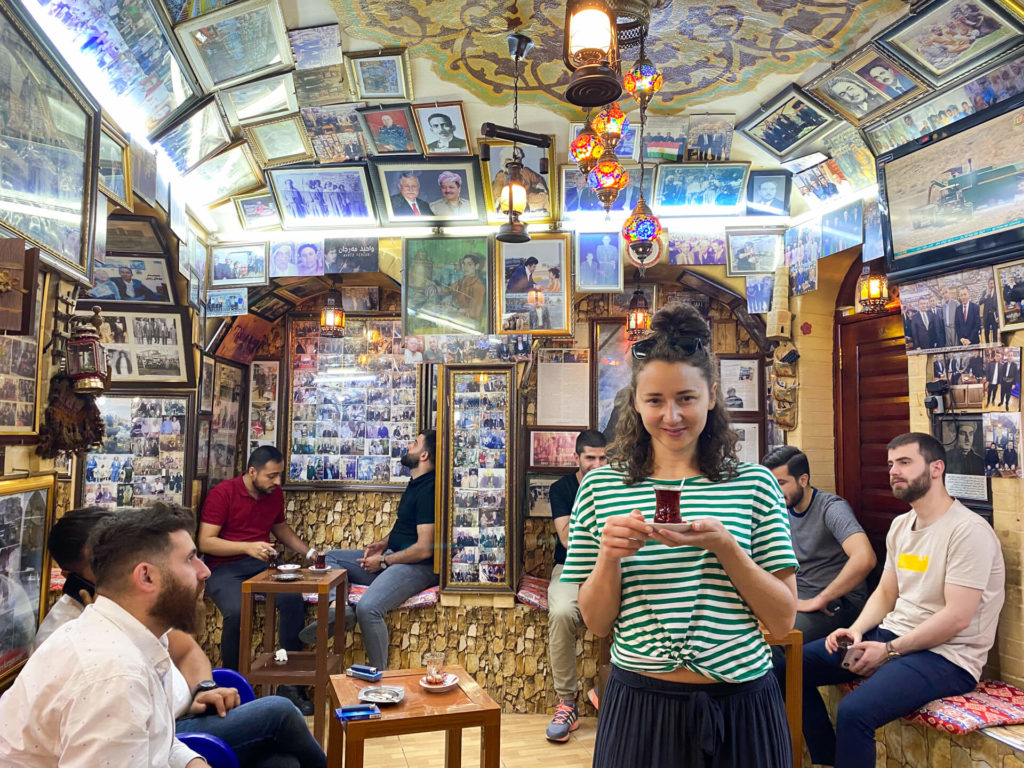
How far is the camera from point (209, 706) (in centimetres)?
285

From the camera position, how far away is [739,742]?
148cm

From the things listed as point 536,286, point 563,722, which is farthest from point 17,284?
point 563,722

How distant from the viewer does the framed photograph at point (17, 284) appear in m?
2.39

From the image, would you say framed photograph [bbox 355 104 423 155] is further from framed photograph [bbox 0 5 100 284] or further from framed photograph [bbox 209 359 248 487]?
framed photograph [bbox 209 359 248 487]

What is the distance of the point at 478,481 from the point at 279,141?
2807 millimetres

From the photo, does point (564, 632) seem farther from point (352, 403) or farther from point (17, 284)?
point (17, 284)

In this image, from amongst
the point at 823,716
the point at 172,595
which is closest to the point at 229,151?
the point at 172,595

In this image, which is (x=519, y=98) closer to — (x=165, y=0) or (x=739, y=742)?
(x=165, y=0)

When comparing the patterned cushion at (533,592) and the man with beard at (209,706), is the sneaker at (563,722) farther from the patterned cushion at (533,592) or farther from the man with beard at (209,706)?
the man with beard at (209,706)

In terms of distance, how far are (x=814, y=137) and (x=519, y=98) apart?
194 cm

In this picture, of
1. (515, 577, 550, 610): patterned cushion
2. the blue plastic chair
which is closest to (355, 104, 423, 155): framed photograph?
(515, 577, 550, 610): patterned cushion

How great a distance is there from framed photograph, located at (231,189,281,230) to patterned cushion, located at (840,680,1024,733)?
5.21 meters

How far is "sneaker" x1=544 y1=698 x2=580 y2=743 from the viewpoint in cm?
438

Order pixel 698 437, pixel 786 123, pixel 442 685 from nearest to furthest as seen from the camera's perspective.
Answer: pixel 698 437
pixel 442 685
pixel 786 123
